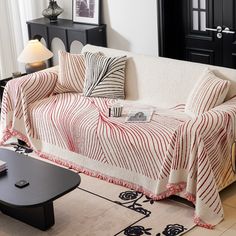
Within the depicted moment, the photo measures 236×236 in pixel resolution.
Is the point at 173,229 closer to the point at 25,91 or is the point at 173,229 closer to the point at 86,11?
the point at 25,91

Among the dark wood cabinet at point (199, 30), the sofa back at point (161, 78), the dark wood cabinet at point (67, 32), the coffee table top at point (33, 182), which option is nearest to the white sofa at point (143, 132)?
the sofa back at point (161, 78)

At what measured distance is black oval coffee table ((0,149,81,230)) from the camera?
3.50 m

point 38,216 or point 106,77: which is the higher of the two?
point 106,77

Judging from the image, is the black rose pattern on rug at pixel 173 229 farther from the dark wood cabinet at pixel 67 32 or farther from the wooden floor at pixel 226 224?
the dark wood cabinet at pixel 67 32

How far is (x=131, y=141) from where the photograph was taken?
4125mm

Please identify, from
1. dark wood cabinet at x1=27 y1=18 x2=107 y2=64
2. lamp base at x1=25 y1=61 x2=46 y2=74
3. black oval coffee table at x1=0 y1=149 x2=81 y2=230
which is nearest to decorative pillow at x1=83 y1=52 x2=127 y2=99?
lamp base at x1=25 y1=61 x2=46 y2=74

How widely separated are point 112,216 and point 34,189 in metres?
0.59

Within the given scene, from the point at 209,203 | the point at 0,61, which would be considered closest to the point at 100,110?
the point at 209,203

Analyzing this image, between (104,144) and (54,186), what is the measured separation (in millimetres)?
762

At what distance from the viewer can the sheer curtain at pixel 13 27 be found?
6.36 metres

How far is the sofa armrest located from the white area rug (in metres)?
1.15

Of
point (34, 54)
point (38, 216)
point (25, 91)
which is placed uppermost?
point (34, 54)

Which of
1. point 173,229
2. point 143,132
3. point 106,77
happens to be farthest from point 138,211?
point 106,77

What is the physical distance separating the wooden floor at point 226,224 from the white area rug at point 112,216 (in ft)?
0.25
